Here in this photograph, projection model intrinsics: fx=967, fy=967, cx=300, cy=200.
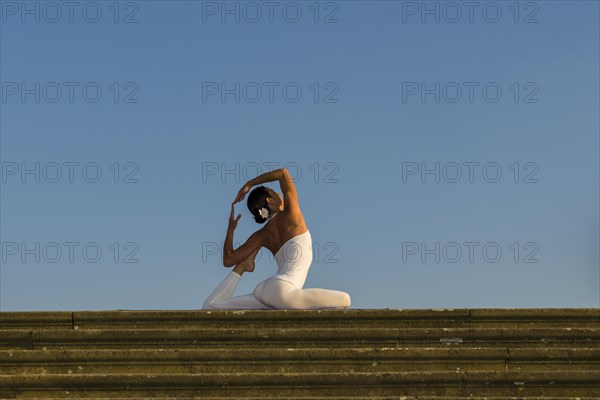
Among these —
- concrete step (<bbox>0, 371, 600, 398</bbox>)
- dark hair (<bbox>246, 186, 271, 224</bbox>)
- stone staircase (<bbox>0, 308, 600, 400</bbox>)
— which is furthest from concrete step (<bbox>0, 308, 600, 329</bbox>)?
dark hair (<bbox>246, 186, 271, 224</bbox>)

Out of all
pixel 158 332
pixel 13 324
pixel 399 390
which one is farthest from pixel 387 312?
pixel 13 324

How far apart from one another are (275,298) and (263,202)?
119 cm

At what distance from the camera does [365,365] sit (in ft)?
28.0

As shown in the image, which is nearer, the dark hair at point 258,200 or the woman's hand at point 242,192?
the dark hair at point 258,200

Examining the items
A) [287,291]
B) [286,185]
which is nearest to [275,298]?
[287,291]

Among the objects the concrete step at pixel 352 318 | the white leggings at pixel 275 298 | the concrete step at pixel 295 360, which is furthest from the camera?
the white leggings at pixel 275 298

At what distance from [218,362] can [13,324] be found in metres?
2.51

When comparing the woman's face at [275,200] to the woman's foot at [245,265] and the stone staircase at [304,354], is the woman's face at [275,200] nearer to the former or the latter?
the woman's foot at [245,265]

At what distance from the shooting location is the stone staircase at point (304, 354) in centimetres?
809

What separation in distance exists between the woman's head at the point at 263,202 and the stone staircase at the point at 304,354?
77.3 inches

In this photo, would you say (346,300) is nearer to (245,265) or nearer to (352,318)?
(352,318)

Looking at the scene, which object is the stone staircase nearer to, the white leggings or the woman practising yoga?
the white leggings

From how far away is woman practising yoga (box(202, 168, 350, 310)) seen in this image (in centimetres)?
1065

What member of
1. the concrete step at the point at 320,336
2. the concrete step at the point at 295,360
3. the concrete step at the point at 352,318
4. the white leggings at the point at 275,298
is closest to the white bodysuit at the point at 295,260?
the white leggings at the point at 275,298
